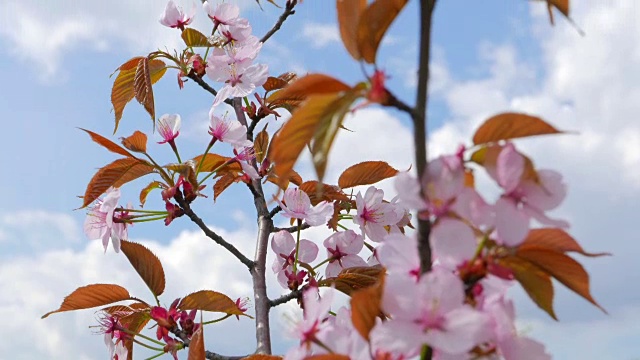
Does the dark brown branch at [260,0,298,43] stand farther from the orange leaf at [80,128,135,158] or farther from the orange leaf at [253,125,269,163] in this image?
the orange leaf at [80,128,135,158]

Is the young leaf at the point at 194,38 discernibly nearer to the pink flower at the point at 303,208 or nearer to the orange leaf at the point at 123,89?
the orange leaf at the point at 123,89

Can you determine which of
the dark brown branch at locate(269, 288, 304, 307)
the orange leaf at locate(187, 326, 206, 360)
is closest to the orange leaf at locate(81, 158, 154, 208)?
the dark brown branch at locate(269, 288, 304, 307)

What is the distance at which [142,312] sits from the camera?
64.8 inches

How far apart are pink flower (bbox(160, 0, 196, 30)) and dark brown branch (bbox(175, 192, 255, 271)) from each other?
23.9 inches

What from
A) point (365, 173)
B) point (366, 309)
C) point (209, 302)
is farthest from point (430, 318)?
point (365, 173)

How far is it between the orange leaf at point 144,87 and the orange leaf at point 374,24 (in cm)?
101

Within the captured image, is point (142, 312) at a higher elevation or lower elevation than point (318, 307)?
higher

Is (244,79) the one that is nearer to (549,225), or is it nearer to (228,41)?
(228,41)

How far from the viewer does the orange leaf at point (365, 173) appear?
1.71m

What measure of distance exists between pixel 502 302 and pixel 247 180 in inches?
45.9

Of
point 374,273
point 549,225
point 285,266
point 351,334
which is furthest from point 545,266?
point 285,266

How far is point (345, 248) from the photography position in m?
1.75

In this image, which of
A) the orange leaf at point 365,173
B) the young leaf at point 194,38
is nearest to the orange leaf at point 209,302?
the orange leaf at point 365,173

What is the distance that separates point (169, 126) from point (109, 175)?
22cm
